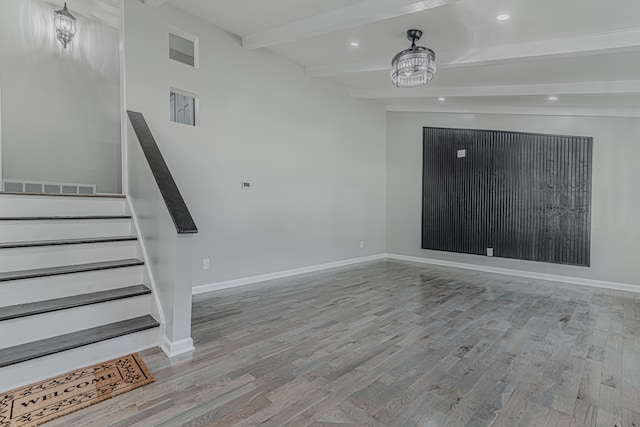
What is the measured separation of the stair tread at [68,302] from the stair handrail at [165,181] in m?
0.76

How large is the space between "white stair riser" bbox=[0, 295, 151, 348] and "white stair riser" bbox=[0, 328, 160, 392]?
0.22 meters

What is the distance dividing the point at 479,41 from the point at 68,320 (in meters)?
4.67

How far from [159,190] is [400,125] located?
5.44 metres

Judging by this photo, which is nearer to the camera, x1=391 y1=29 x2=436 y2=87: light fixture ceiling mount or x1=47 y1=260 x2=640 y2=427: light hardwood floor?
x1=47 y1=260 x2=640 y2=427: light hardwood floor

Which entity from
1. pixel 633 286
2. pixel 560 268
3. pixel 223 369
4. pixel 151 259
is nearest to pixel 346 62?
pixel 151 259

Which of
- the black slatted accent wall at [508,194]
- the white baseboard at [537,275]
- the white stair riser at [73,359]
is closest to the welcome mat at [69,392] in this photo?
the white stair riser at [73,359]

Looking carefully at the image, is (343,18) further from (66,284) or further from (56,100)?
(56,100)

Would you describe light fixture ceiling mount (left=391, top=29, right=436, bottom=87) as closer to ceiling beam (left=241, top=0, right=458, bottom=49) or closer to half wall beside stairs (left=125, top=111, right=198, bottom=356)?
ceiling beam (left=241, top=0, right=458, bottom=49)

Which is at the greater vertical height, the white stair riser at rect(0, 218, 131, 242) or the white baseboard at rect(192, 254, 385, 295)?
the white stair riser at rect(0, 218, 131, 242)

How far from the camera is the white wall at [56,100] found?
4.13 metres

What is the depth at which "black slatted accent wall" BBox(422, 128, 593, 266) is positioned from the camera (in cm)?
523

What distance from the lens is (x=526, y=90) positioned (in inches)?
181

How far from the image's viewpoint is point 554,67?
12.8 feet

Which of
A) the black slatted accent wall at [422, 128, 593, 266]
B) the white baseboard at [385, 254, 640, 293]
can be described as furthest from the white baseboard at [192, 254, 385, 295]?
the black slatted accent wall at [422, 128, 593, 266]
